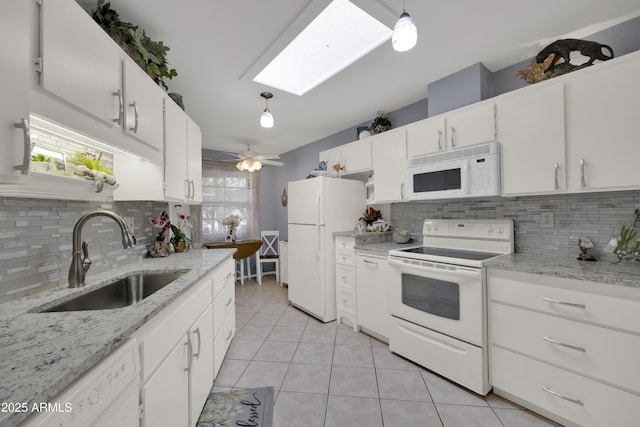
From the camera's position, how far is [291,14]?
63.1 inches

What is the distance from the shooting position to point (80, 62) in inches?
40.3

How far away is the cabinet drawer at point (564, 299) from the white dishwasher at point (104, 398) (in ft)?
6.44

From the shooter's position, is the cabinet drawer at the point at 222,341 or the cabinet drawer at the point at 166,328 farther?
the cabinet drawer at the point at 222,341

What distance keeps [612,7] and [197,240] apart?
17.1ft

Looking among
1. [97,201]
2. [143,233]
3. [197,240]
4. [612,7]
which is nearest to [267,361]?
[143,233]

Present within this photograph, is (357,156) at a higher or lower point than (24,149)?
higher

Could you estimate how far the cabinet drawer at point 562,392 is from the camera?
4.24ft

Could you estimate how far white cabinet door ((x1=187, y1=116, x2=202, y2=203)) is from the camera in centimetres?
224

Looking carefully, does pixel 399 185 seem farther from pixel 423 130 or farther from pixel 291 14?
pixel 291 14

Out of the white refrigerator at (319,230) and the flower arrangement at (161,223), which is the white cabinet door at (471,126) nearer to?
the white refrigerator at (319,230)

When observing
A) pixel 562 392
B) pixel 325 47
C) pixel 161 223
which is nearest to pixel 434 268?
pixel 562 392

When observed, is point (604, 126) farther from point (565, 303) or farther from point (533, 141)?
point (565, 303)

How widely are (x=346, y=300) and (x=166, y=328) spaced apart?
2.08 meters

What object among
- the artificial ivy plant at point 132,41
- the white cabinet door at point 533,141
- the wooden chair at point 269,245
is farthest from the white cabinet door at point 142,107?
the wooden chair at point 269,245
